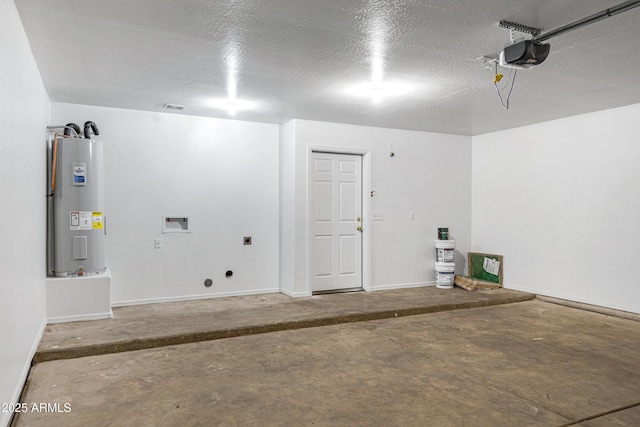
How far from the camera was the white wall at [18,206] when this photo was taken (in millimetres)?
2346

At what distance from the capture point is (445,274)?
6.52 meters

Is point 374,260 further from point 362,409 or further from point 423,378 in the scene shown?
point 362,409

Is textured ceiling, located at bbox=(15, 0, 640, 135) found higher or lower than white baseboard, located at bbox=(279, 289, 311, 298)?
higher

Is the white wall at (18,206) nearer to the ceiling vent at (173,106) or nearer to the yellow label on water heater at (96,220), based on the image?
the yellow label on water heater at (96,220)

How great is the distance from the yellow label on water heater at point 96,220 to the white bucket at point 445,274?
4632 millimetres

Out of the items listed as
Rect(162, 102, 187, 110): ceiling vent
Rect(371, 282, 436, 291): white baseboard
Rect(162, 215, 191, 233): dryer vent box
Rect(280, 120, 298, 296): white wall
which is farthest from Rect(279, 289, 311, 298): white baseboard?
Rect(162, 102, 187, 110): ceiling vent

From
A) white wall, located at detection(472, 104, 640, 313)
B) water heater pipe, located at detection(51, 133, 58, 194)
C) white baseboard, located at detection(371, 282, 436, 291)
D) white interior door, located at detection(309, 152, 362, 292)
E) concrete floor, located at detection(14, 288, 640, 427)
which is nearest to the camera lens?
concrete floor, located at detection(14, 288, 640, 427)

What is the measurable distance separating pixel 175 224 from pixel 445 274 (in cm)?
393

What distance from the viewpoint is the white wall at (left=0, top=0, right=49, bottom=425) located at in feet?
7.70

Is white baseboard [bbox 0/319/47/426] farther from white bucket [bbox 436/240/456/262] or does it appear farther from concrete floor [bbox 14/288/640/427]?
white bucket [bbox 436/240/456/262]

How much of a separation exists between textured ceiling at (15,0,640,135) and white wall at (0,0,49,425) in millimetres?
298

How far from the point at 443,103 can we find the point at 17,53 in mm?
4029

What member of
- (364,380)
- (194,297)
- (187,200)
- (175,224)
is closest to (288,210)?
(187,200)

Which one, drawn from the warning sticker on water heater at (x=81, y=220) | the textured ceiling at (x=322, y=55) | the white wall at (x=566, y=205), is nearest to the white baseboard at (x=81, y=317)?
the warning sticker on water heater at (x=81, y=220)
